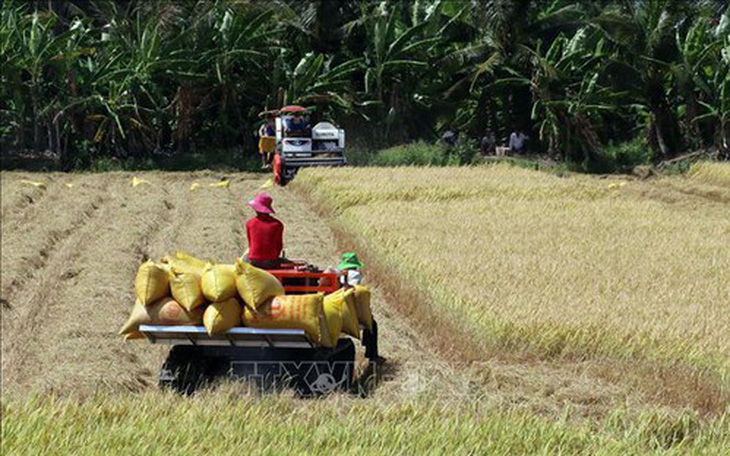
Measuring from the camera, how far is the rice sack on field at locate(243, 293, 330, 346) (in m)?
8.52

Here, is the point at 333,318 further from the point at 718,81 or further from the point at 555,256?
the point at 718,81

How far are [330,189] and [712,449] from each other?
14470 mm

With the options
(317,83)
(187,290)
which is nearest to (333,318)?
(187,290)

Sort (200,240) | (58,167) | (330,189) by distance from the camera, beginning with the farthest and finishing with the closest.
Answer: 1. (58,167)
2. (330,189)
3. (200,240)

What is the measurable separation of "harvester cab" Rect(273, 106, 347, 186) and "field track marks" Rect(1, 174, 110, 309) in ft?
11.6

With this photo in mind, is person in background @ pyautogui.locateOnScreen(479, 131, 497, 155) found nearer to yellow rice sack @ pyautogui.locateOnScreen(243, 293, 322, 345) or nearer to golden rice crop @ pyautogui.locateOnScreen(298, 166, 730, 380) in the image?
golden rice crop @ pyautogui.locateOnScreen(298, 166, 730, 380)

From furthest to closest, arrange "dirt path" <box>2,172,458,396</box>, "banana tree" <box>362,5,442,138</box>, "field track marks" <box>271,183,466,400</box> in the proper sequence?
1. "banana tree" <box>362,5,442,138</box>
2. "dirt path" <box>2,172,458,396</box>
3. "field track marks" <box>271,183,466,400</box>

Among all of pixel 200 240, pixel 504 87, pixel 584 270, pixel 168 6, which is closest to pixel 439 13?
pixel 504 87

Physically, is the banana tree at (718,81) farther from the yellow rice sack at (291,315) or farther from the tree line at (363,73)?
the yellow rice sack at (291,315)

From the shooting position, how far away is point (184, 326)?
8.53 meters

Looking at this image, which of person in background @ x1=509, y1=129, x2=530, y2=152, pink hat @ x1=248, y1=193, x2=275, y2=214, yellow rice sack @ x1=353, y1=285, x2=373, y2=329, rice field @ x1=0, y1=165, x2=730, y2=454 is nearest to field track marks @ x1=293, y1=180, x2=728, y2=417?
rice field @ x1=0, y1=165, x2=730, y2=454

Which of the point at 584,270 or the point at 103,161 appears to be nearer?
the point at 584,270

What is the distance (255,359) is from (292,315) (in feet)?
1.69

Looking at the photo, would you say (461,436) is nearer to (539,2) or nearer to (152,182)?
(152,182)
